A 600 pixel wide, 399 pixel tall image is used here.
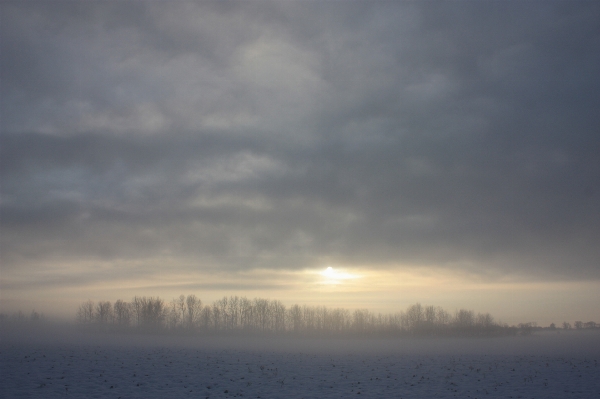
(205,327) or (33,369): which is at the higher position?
(33,369)

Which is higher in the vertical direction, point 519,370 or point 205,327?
point 519,370

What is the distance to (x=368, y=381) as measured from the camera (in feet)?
102

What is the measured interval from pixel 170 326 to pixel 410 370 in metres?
188

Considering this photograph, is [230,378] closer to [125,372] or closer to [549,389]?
[125,372]

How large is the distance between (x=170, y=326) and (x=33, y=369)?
599ft

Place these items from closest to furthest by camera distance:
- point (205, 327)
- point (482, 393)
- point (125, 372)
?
point (482, 393) → point (125, 372) → point (205, 327)

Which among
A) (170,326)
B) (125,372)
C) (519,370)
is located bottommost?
(170,326)

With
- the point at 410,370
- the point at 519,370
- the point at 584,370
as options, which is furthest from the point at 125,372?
the point at 584,370

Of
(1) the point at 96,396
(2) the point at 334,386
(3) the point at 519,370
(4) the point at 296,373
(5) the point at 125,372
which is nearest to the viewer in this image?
(1) the point at 96,396

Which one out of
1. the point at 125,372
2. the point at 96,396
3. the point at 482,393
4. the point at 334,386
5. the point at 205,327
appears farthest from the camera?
the point at 205,327

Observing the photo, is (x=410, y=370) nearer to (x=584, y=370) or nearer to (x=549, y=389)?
(x=549, y=389)

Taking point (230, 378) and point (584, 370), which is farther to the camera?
point (584, 370)

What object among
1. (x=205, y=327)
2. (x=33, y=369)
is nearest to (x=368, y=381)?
(x=33, y=369)

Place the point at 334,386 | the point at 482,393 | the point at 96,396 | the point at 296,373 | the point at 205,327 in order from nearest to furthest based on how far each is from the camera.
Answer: the point at 96,396 → the point at 482,393 → the point at 334,386 → the point at 296,373 → the point at 205,327
